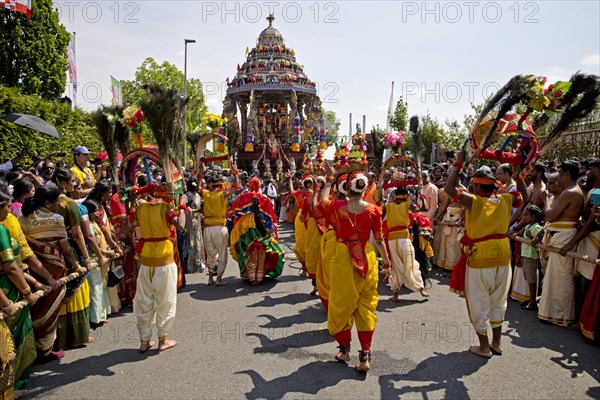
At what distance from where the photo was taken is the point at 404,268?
6.68 meters

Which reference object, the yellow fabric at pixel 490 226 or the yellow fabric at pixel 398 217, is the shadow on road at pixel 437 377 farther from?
the yellow fabric at pixel 398 217

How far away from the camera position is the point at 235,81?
4028 centimetres

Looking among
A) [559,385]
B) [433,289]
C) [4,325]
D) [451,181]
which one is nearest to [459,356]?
[559,385]

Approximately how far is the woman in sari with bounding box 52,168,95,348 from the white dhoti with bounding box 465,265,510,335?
13.8 ft

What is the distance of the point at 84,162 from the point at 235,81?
34.0 m

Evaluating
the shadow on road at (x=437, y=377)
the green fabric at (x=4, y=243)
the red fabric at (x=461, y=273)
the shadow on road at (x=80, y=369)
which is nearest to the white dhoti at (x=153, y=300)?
the shadow on road at (x=80, y=369)

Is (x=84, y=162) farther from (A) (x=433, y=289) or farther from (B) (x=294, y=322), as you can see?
(A) (x=433, y=289)

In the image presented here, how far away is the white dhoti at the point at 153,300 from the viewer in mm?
4793

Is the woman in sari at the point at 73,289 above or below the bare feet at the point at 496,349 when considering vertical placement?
above

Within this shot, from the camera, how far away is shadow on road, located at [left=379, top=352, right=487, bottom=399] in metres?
3.89

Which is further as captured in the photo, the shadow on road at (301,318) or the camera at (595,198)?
the shadow on road at (301,318)

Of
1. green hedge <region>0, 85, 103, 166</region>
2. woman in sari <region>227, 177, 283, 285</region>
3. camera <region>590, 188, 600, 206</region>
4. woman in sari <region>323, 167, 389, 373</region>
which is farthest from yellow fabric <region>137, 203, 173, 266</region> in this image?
→ green hedge <region>0, 85, 103, 166</region>

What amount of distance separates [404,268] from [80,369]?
4484 mm

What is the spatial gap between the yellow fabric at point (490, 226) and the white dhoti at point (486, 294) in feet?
0.32
